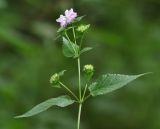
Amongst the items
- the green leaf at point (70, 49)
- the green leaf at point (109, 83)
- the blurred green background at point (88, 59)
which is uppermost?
the blurred green background at point (88, 59)

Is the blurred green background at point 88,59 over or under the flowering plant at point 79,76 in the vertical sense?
over

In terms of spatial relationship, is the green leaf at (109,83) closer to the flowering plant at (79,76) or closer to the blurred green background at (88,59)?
the flowering plant at (79,76)

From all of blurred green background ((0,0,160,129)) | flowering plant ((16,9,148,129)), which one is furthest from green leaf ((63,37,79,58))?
blurred green background ((0,0,160,129))

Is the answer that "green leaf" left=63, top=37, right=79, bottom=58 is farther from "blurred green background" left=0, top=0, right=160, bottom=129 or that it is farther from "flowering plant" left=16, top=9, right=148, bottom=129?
"blurred green background" left=0, top=0, right=160, bottom=129

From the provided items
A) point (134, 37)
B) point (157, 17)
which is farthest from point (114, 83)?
point (157, 17)

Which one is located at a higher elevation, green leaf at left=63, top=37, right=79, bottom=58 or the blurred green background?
the blurred green background

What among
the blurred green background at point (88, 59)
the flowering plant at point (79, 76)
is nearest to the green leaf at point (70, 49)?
the flowering plant at point (79, 76)

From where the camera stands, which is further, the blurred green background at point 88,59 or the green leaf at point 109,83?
the blurred green background at point 88,59
